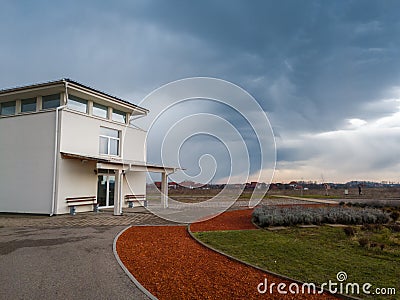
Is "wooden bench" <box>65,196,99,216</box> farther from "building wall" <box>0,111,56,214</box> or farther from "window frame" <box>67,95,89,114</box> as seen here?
"window frame" <box>67,95,89,114</box>

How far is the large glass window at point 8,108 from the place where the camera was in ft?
58.0

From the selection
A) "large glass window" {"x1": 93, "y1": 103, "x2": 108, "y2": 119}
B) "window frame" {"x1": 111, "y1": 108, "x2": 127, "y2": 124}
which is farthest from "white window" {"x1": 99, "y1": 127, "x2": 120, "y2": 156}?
"window frame" {"x1": 111, "y1": 108, "x2": 127, "y2": 124}

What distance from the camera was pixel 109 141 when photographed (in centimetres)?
1925

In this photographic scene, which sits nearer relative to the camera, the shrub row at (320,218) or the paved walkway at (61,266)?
the paved walkway at (61,266)

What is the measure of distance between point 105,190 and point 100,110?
16.9ft

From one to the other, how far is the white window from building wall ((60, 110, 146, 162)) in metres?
0.31

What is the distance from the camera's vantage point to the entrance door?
733 inches

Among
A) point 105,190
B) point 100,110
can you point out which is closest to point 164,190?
point 105,190

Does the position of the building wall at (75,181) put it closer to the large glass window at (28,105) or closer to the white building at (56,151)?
the white building at (56,151)

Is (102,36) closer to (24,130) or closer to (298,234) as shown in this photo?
(24,130)

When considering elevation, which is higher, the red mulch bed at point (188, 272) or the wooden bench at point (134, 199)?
the wooden bench at point (134, 199)

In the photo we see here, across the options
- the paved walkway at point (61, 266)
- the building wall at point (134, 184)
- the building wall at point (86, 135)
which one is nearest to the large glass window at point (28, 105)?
the building wall at point (86, 135)

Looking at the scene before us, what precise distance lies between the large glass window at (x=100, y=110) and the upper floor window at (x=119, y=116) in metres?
0.78

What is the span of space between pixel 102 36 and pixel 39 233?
10611mm
